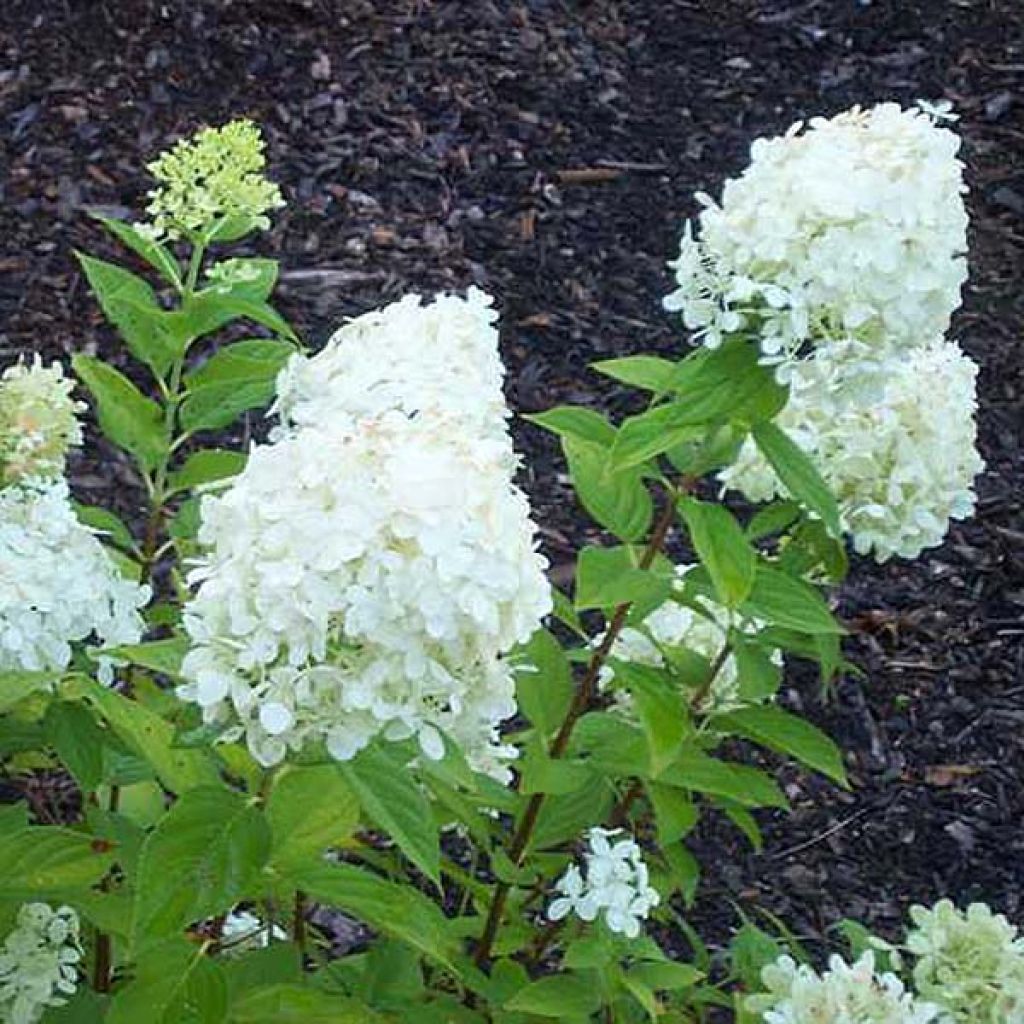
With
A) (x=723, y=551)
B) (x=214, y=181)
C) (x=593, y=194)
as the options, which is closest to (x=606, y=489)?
(x=723, y=551)

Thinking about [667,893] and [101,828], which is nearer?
[101,828]

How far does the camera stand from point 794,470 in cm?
219

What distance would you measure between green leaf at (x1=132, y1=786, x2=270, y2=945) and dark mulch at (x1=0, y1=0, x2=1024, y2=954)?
2361 millimetres

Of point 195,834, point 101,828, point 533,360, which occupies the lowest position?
point 533,360

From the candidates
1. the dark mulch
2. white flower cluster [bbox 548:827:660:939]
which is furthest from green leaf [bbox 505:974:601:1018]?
the dark mulch

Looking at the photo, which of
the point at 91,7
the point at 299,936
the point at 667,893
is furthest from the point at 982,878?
the point at 91,7

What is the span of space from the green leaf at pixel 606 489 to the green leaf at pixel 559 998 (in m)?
0.58

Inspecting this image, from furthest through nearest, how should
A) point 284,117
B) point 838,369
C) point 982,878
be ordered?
point 284,117 < point 982,878 < point 838,369

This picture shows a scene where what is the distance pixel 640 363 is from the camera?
2324mm

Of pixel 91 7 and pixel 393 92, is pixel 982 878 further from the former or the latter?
pixel 91 7

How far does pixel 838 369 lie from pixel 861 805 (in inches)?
94.4

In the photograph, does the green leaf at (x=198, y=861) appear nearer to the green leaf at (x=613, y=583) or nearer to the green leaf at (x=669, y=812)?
the green leaf at (x=613, y=583)

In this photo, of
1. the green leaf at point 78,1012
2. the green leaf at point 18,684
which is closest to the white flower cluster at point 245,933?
the green leaf at point 78,1012

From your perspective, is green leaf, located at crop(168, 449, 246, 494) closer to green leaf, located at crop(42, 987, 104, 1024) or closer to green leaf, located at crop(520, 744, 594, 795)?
green leaf, located at crop(520, 744, 594, 795)
